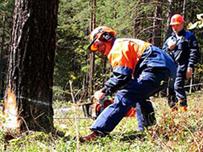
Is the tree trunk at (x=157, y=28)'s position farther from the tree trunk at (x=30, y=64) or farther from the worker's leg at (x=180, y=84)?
the tree trunk at (x=30, y=64)

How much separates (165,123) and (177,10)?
15984mm

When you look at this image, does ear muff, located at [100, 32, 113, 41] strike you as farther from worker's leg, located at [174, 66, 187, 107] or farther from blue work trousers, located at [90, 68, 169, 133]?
worker's leg, located at [174, 66, 187, 107]

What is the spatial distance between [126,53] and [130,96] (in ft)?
1.70

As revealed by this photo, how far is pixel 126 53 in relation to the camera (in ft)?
18.8

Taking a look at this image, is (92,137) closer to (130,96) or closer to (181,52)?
(130,96)

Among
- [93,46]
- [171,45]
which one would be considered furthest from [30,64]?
[171,45]

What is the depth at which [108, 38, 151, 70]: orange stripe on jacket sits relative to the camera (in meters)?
5.65

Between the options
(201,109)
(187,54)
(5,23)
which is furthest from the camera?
(5,23)

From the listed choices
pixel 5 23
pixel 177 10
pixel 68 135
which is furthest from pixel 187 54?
pixel 5 23

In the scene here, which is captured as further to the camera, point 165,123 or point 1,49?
point 1,49

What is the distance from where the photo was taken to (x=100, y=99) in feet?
19.8

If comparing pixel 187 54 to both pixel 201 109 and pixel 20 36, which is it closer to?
pixel 201 109

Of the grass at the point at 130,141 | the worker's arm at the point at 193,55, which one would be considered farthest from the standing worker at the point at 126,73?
the worker's arm at the point at 193,55

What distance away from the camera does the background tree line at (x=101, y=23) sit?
2082 centimetres
